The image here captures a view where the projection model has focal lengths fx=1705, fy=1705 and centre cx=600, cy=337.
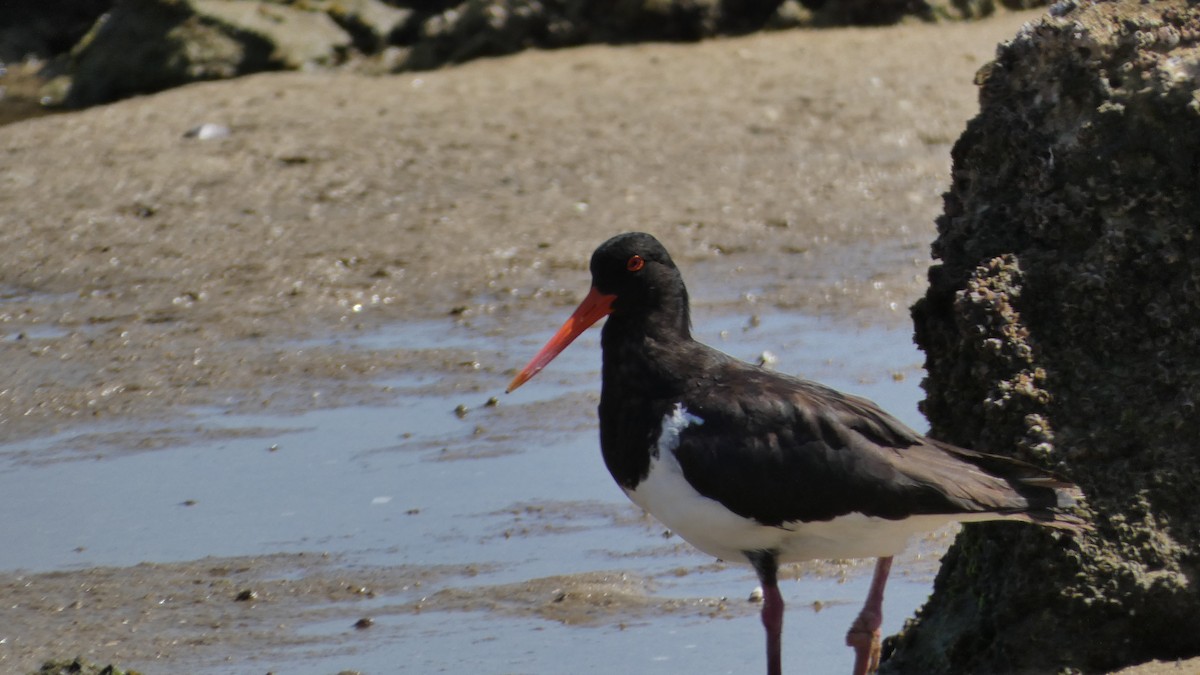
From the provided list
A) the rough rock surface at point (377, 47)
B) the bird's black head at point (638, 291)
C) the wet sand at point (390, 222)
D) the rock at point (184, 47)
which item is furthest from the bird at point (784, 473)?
the rock at point (184, 47)

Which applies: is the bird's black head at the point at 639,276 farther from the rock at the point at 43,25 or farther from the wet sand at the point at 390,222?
the rock at the point at 43,25

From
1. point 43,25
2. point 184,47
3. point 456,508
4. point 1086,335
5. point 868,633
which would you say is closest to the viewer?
point 1086,335

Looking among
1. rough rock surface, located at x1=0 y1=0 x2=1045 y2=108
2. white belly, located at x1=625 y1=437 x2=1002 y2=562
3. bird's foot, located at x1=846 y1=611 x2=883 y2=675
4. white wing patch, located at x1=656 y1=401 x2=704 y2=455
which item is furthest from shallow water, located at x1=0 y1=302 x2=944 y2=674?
rough rock surface, located at x1=0 y1=0 x2=1045 y2=108

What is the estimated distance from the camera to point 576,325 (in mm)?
5410

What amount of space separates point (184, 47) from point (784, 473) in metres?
10.3

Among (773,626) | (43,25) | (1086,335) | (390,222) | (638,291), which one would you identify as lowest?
(43,25)

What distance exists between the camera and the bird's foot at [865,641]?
453 cm

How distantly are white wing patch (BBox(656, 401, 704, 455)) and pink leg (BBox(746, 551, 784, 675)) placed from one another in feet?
1.23

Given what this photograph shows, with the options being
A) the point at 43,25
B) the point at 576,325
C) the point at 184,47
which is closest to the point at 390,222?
the point at 184,47

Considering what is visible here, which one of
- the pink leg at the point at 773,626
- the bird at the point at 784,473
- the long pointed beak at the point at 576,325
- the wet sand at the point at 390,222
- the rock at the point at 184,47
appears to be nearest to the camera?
the bird at the point at 784,473

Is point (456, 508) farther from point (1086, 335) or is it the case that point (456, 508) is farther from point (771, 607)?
point (1086, 335)

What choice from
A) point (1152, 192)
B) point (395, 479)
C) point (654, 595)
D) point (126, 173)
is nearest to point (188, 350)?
point (395, 479)

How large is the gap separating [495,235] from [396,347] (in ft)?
5.39

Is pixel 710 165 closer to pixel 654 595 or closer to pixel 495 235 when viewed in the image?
pixel 495 235
